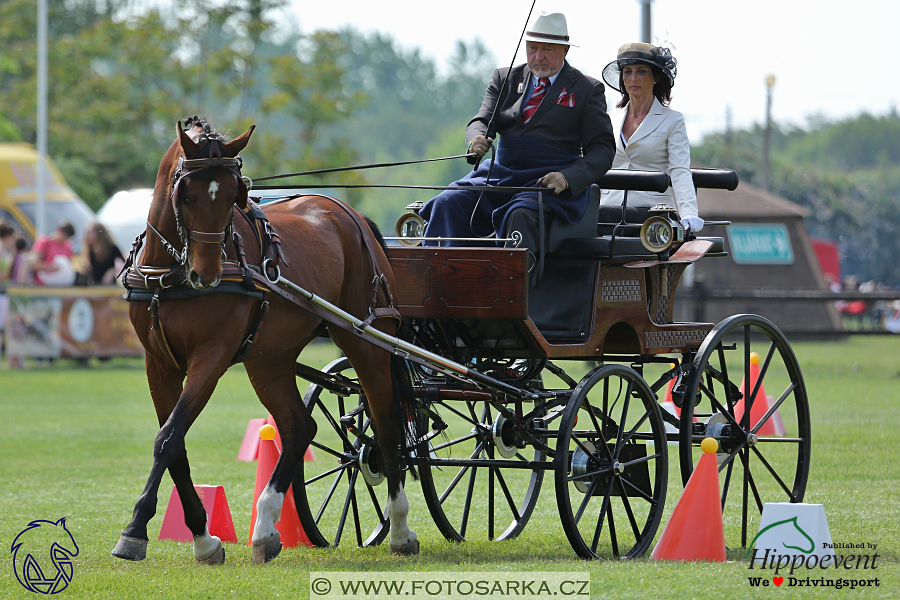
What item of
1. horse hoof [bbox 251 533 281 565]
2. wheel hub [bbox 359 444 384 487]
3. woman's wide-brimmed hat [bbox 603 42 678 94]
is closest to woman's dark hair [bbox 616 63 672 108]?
woman's wide-brimmed hat [bbox 603 42 678 94]

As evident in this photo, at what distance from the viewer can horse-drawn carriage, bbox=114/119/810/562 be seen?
5.25 meters

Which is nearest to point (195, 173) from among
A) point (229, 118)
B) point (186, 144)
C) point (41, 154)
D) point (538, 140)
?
point (186, 144)

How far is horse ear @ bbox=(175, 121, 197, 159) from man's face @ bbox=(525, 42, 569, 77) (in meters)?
2.23

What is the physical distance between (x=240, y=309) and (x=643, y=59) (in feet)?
10.5

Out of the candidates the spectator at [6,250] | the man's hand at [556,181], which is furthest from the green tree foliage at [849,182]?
the man's hand at [556,181]

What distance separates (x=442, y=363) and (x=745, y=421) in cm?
195

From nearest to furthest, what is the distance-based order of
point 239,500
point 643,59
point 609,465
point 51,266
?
1. point 609,465
2. point 643,59
3. point 239,500
4. point 51,266

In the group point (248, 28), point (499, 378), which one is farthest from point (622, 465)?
point (248, 28)

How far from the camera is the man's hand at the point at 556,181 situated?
20.0 feet

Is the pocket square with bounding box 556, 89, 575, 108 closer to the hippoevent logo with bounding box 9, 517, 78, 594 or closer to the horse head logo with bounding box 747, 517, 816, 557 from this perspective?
the horse head logo with bounding box 747, 517, 816, 557

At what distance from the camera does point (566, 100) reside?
6355 millimetres

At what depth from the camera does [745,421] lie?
21.9 feet

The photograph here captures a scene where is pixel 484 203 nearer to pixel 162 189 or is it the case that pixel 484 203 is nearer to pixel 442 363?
pixel 442 363

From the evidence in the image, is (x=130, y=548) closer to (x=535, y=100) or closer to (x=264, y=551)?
(x=264, y=551)
